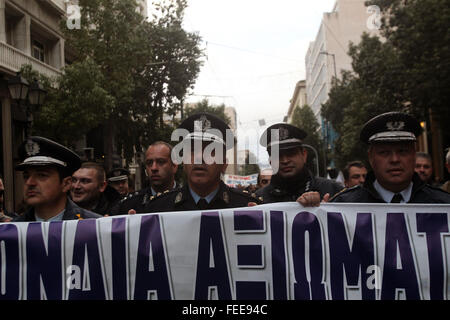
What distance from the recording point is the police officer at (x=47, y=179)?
343 centimetres

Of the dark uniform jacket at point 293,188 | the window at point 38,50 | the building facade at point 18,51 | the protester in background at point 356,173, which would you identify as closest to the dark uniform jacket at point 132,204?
the dark uniform jacket at point 293,188

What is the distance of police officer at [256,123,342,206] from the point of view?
4.91 meters

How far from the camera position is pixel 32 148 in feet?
11.6

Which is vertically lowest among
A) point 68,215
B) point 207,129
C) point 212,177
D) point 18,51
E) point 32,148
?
point 68,215

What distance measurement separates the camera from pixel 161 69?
1078 inches

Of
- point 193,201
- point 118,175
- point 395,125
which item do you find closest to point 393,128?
point 395,125

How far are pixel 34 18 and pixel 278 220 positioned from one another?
64.4 ft

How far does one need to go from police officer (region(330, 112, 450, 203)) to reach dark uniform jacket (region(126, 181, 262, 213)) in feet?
2.45

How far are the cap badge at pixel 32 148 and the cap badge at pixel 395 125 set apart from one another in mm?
2395

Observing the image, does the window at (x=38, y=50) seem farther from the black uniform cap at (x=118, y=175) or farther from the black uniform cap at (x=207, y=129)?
the black uniform cap at (x=207, y=129)

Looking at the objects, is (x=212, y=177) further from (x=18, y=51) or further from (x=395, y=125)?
(x=18, y=51)

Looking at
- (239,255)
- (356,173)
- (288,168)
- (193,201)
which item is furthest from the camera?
(356,173)

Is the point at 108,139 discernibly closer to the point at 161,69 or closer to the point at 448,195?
the point at 161,69

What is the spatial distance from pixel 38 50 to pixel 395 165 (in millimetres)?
21729
